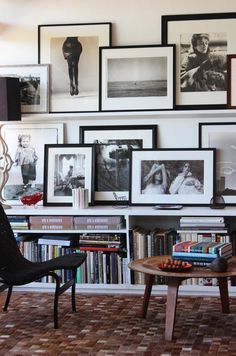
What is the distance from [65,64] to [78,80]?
0.18 m

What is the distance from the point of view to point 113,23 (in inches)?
200

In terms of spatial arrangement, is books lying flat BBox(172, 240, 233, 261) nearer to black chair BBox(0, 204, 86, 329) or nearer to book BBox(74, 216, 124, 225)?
black chair BBox(0, 204, 86, 329)

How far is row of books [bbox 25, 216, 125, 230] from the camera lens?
4.76 metres

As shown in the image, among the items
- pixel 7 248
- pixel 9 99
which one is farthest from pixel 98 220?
pixel 9 99

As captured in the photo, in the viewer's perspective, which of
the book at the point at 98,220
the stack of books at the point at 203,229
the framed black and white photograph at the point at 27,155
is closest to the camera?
the stack of books at the point at 203,229

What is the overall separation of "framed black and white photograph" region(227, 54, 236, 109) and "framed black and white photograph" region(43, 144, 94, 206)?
1.19 metres

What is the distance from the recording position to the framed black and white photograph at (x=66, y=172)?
16.7 ft

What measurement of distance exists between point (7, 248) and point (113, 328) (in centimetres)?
97

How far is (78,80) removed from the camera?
511 cm

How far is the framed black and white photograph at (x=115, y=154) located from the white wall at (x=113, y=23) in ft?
0.25

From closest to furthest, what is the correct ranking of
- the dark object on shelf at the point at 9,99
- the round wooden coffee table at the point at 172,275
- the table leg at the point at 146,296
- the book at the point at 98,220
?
the round wooden coffee table at the point at 172,275, the table leg at the point at 146,296, the book at the point at 98,220, the dark object on shelf at the point at 9,99

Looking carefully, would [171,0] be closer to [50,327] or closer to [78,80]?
[78,80]

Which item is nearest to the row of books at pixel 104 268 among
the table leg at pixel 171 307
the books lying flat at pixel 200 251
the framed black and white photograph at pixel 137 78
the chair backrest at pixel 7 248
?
the chair backrest at pixel 7 248

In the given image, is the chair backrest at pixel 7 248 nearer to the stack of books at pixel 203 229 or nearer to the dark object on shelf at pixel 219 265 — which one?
the stack of books at pixel 203 229
